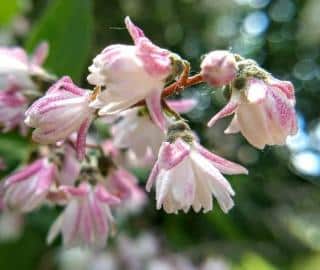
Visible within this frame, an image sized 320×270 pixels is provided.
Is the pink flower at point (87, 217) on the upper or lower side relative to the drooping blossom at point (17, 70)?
lower

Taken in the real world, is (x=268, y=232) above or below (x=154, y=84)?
below

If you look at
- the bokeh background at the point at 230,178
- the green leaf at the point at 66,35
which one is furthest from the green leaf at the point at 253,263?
the green leaf at the point at 66,35

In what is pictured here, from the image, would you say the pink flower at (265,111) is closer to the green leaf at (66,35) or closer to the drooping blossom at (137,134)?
the drooping blossom at (137,134)

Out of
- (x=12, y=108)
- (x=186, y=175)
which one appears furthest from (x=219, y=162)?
(x=12, y=108)

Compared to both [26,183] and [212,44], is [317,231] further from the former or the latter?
[26,183]

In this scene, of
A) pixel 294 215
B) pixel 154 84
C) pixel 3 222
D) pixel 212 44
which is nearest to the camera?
pixel 154 84

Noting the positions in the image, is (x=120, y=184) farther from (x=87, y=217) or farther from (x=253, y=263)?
(x=253, y=263)

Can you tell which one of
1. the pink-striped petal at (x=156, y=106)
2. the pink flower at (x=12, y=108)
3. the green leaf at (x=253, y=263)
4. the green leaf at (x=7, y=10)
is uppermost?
the pink-striped petal at (x=156, y=106)

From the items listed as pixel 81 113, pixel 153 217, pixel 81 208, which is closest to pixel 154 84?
pixel 81 113
